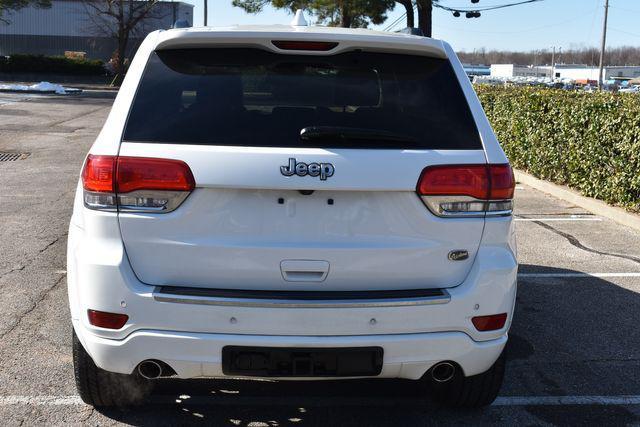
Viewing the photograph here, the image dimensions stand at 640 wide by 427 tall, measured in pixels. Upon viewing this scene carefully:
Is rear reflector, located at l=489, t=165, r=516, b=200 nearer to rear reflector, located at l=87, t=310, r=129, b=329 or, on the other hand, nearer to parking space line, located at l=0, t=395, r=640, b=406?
parking space line, located at l=0, t=395, r=640, b=406

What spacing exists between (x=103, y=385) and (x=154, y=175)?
1.23m

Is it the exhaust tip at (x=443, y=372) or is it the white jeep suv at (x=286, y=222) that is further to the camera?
the exhaust tip at (x=443, y=372)

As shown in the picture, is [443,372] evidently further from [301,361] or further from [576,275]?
[576,275]

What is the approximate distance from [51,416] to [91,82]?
51.5 m

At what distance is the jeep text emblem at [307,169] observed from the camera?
3184mm

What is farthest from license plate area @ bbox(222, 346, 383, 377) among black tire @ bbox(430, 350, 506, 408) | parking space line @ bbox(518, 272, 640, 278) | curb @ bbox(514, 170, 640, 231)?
curb @ bbox(514, 170, 640, 231)

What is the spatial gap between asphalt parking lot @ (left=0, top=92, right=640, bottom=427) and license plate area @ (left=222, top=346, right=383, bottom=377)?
0.72 metres

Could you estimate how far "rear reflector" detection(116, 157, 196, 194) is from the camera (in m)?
3.19

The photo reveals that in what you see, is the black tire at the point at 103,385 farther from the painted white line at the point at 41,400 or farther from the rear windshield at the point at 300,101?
the rear windshield at the point at 300,101

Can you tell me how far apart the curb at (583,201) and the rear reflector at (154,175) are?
7.50m

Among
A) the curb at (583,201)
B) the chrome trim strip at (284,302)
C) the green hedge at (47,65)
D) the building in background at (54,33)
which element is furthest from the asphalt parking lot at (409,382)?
the building in background at (54,33)

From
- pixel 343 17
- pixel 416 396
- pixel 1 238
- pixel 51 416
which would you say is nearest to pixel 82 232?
pixel 51 416

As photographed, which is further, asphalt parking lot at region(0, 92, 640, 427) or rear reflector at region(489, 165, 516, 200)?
asphalt parking lot at region(0, 92, 640, 427)

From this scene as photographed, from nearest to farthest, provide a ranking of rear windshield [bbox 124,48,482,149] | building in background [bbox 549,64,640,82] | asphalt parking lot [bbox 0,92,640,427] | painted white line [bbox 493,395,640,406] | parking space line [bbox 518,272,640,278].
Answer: rear windshield [bbox 124,48,482,149] → asphalt parking lot [bbox 0,92,640,427] → painted white line [bbox 493,395,640,406] → parking space line [bbox 518,272,640,278] → building in background [bbox 549,64,640,82]
